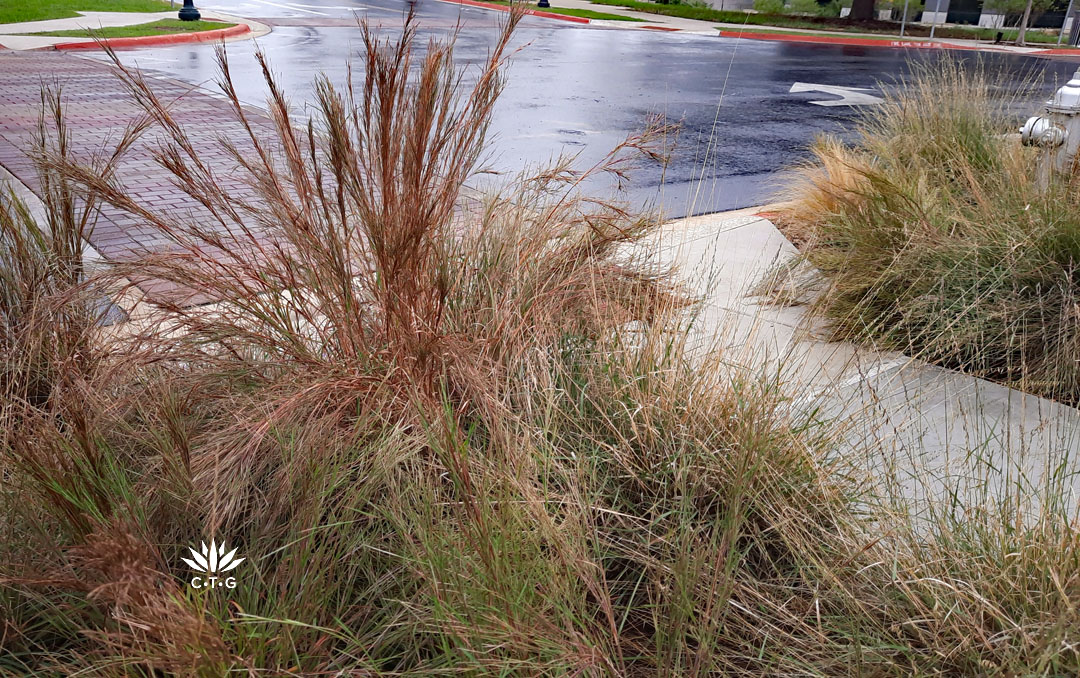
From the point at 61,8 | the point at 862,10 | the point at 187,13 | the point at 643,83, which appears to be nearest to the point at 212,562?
the point at 643,83

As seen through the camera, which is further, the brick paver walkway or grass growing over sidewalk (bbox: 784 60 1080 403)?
the brick paver walkway

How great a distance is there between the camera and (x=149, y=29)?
17.8 meters

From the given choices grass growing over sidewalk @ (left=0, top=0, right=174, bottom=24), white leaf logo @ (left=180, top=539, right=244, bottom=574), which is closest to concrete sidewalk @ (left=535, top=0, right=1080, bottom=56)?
grass growing over sidewalk @ (left=0, top=0, right=174, bottom=24)

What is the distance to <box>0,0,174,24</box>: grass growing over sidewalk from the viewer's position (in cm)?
1867

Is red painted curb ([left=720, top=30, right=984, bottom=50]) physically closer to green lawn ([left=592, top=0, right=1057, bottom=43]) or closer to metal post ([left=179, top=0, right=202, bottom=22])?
green lawn ([left=592, top=0, right=1057, bottom=43])

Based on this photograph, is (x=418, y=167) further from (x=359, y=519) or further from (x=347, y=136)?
(x=359, y=519)

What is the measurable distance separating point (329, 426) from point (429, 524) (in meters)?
0.51

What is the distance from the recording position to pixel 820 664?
2199 millimetres

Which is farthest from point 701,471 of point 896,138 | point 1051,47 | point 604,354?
point 1051,47

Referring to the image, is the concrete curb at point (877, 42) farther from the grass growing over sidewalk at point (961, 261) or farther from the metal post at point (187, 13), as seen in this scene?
the grass growing over sidewalk at point (961, 261)

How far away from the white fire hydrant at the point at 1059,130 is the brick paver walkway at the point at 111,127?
4967mm

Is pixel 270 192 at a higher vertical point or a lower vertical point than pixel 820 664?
higher

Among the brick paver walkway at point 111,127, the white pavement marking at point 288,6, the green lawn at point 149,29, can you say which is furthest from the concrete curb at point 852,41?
the brick paver walkway at point 111,127

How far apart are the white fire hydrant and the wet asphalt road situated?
215 cm
